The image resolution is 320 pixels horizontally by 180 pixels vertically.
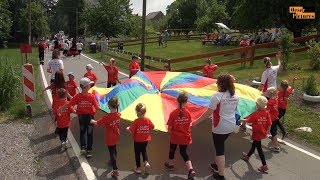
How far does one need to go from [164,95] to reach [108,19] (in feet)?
116

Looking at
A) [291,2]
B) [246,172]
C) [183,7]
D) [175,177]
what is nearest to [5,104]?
[175,177]

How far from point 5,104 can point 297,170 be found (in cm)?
856

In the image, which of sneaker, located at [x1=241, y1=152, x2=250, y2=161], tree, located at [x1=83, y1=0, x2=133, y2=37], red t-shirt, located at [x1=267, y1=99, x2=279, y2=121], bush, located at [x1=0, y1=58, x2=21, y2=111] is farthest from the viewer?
tree, located at [x1=83, y1=0, x2=133, y2=37]

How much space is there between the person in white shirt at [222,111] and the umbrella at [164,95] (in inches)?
53.6

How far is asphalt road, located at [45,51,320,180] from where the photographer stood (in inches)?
282

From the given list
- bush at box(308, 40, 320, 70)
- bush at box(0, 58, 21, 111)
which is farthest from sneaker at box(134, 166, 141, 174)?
bush at box(308, 40, 320, 70)

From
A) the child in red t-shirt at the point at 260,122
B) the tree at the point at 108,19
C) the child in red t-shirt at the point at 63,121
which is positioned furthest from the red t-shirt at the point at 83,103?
the tree at the point at 108,19

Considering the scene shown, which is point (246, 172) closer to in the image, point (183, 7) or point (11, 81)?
point (11, 81)

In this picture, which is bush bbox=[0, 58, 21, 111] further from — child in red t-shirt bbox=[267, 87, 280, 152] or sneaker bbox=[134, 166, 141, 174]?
child in red t-shirt bbox=[267, 87, 280, 152]

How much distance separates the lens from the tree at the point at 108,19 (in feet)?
144

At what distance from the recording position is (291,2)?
26.2m

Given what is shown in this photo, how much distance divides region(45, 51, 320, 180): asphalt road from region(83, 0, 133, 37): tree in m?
35.5

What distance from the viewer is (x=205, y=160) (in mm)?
7863

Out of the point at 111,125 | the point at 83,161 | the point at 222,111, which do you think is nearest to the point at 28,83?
the point at 83,161
